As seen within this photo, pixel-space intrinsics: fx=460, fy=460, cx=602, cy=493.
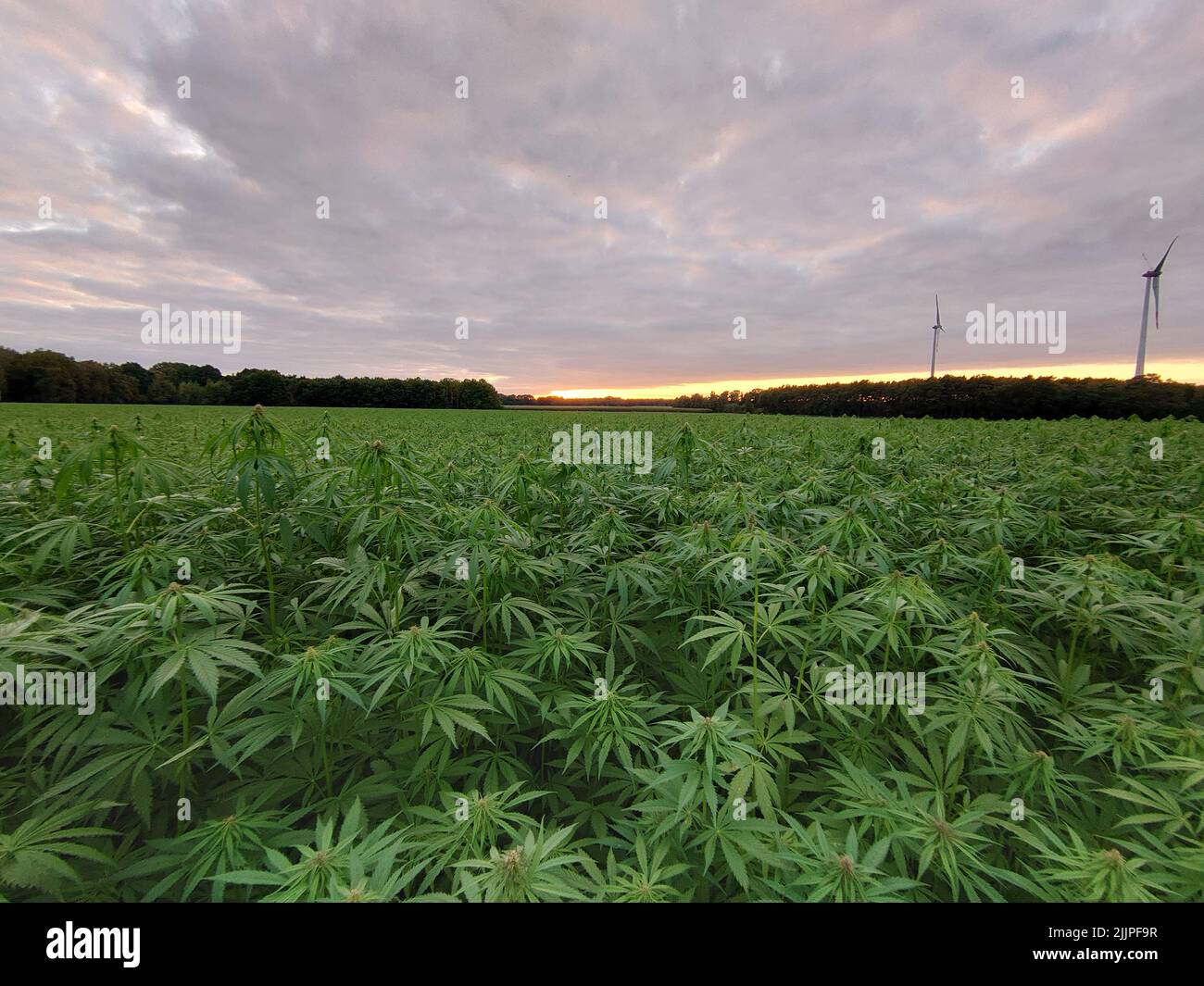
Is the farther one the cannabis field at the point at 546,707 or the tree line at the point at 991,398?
the tree line at the point at 991,398

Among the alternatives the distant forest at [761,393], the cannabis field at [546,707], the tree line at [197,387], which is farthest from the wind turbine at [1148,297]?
the tree line at [197,387]

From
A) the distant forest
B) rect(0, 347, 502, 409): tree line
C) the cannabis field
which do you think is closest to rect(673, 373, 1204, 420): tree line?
the distant forest

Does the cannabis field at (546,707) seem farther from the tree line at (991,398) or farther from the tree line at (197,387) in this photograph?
the tree line at (197,387)

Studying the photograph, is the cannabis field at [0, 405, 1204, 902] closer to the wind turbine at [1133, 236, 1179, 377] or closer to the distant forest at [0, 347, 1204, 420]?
the distant forest at [0, 347, 1204, 420]

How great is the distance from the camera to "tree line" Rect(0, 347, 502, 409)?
42.8 m

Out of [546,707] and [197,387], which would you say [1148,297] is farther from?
[197,387]

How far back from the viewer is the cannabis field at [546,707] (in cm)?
193

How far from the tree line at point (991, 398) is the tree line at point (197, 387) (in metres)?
46.9

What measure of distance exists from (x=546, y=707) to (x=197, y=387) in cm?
6878

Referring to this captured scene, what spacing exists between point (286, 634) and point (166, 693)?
56 centimetres

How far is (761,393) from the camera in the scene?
6538 centimetres

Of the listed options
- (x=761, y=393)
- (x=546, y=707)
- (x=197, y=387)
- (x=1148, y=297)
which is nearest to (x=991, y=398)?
(x=1148, y=297)

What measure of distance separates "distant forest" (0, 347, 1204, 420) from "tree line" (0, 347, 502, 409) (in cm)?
10

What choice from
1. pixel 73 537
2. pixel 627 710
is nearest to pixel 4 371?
pixel 73 537
